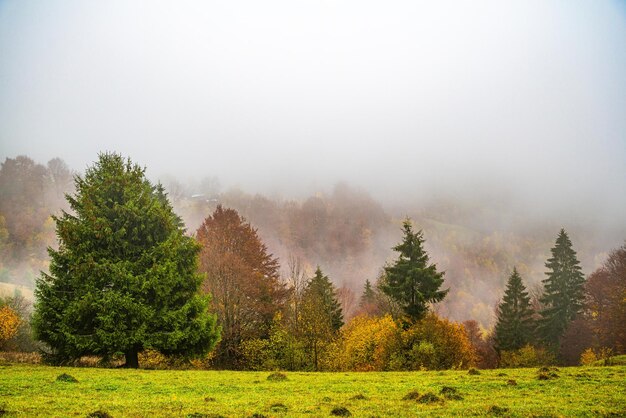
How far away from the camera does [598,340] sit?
57.7m

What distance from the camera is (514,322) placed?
68562mm

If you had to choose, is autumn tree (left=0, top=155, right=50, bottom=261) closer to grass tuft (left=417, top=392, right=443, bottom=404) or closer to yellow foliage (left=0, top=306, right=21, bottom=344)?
yellow foliage (left=0, top=306, right=21, bottom=344)

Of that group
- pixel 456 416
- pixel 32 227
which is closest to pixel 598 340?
pixel 456 416

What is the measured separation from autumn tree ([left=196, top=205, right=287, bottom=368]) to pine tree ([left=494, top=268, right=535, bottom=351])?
42576mm

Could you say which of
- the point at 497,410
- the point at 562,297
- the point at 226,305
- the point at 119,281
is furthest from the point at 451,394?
the point at 562,297

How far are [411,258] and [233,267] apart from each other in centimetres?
1996

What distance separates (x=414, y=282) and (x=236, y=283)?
19571 mm

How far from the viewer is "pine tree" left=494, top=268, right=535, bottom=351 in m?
67.6

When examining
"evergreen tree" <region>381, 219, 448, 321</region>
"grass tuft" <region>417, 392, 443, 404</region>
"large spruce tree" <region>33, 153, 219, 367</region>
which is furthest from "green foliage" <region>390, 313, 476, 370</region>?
"grass tuft" <region>417, 392, 443, 404</region>

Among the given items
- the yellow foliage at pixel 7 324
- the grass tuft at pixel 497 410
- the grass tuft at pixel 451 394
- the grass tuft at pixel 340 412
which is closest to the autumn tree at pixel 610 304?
the grass tuft at pixel 451 394

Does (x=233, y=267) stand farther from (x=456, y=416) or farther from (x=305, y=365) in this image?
(x=456, y=416)

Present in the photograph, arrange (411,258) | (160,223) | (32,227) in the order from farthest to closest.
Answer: (32,227) → (411,258) → (160,223)

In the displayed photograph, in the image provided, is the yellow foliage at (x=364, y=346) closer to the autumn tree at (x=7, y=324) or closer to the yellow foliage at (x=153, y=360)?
the yellow foliage at (x=153, y=360)

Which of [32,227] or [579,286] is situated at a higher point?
[32,227]
